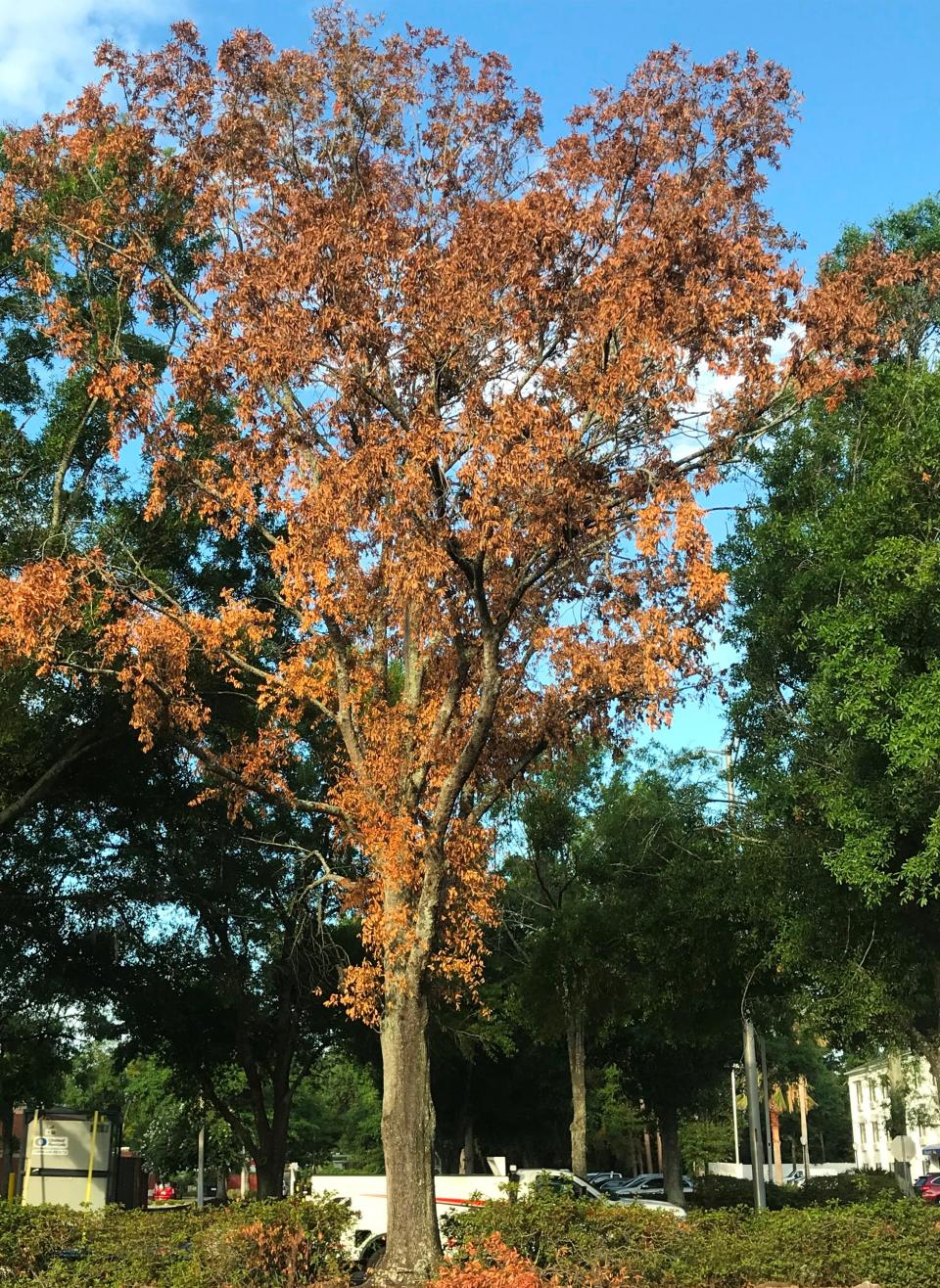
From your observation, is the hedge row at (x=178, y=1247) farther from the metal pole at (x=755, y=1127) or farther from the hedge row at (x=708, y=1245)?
the metal pole at (x=755, y=1127)

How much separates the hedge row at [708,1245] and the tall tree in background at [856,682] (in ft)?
13.5

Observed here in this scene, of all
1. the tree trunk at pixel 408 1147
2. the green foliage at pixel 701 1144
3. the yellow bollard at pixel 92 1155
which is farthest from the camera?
the green foliage at pixel 701 1144

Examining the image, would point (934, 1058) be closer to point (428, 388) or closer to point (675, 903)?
point (675, 903)

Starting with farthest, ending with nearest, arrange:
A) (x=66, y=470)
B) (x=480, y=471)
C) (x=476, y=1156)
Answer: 1. (x=476, y=1156)
2. (x=66, y=470)
3. (x=480, y=471)

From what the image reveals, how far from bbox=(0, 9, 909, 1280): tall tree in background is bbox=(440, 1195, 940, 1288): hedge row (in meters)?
1.21

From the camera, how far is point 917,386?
16.3 metres

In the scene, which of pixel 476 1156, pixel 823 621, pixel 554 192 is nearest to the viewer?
pixel 554 192

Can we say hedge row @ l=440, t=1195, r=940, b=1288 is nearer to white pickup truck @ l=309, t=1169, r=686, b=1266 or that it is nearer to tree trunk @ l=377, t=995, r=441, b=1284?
tree trunk @ l=377, t=995, r=441, b=1284

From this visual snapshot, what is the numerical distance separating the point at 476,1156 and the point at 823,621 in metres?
38.8

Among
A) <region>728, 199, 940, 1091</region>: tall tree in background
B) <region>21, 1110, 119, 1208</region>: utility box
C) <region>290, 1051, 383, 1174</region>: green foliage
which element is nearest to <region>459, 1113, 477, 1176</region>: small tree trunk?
<region>290, 1051, 383, 1174</region>: green foliage

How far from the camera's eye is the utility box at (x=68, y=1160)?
24062 millimetres

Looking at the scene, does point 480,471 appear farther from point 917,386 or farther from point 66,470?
point 66,470

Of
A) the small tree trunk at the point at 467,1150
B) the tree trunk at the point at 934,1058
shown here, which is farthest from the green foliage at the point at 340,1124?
the tree trunk at the point at 934,1058

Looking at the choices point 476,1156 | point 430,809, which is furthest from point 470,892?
point 476,1156
